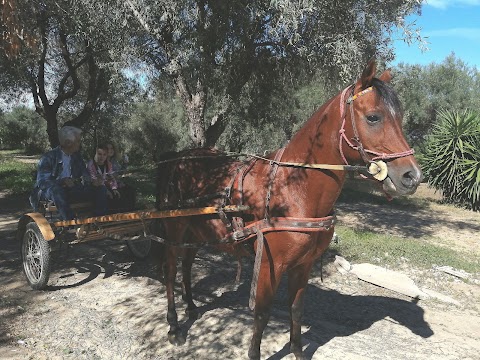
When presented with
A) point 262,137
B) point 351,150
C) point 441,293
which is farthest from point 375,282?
point 262,137

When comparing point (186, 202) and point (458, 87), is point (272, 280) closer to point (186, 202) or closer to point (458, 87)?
point (186, 202)

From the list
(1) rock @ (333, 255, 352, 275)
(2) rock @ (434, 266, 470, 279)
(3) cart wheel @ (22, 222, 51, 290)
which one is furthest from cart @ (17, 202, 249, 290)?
(2) rock @ (434, 266, 470, 279)

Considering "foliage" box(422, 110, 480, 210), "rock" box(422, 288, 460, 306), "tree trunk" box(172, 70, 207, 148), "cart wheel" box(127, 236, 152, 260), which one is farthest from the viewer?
"foliage" box(422, 110, 480, 210)

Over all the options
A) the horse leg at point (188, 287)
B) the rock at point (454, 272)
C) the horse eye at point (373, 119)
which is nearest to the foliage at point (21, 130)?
the horse leg at point (188, 287)

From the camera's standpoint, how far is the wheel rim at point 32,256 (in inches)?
220

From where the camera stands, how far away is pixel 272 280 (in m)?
3.57

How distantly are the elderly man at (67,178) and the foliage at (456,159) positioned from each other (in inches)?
538

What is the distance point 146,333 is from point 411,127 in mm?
30980

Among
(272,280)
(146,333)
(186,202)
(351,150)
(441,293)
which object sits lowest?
(441,293)

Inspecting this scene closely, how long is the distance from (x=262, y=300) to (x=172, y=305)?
1.27 meters

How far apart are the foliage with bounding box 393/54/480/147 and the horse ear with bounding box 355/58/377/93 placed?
28.8m

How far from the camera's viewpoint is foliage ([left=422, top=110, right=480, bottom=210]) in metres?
15.4

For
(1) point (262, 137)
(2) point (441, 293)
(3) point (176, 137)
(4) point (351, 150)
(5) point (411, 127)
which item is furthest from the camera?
(5) point (411, 127)

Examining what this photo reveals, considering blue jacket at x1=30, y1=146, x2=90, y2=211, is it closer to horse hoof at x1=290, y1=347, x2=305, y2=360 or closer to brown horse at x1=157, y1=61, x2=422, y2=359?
brown horse at x1=157, y1=61, x2=422, y2=359
